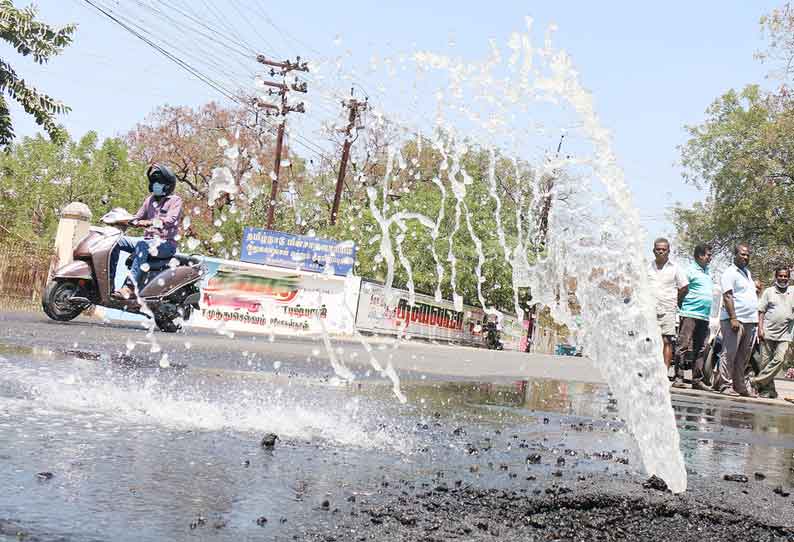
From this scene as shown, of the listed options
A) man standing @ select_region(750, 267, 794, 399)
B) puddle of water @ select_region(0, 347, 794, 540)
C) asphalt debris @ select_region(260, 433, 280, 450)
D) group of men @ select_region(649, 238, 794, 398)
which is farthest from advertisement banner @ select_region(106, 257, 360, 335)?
asphalt debris @ select_region(260, 433, 280, 450)

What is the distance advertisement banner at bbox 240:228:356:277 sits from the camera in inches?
1326

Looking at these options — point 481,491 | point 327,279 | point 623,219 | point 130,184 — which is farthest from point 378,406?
point 130,184

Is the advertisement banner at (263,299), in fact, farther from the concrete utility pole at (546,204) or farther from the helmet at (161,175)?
the helmet at (161,175)

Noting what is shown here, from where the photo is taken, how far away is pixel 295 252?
3438cm

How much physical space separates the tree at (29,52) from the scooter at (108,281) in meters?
13.4

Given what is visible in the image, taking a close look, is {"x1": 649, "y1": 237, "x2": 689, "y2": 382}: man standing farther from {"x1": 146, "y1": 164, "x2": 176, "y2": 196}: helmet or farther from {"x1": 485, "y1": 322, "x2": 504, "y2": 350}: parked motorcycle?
{"x1": 485, "y1": 322, "x2": 504, "y2": 350}: parked motorcycle

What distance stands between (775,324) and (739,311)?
78 cm

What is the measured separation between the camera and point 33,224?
163 ft

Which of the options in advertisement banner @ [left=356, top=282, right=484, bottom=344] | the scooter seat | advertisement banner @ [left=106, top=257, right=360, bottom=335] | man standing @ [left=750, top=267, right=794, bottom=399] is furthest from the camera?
advertisement banner @ [left=356, top=282, right=484, bottom=344]

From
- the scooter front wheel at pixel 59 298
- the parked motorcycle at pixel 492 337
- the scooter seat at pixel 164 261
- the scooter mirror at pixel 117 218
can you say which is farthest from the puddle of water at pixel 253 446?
the parked motorcycle at pixel 492 337

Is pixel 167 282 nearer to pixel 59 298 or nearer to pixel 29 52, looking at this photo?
pixel 59 298

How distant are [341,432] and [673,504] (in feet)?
6.81

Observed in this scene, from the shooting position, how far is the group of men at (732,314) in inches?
493

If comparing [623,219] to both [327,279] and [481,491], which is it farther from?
[327,279]
